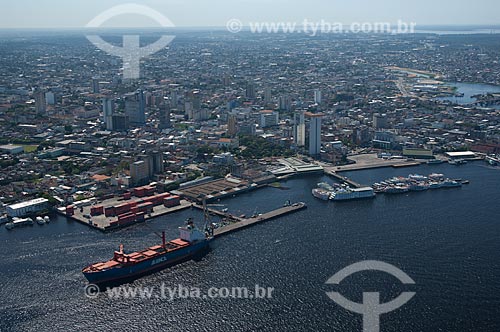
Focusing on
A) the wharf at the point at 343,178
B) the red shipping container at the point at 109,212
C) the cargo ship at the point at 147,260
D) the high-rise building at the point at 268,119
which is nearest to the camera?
the cargo ship at the point at 147,260

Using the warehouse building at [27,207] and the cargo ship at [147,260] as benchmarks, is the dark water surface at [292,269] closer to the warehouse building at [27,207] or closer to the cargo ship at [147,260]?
the cargo ship at [147,260]

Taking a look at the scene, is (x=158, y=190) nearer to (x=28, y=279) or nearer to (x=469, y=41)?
(x=28, y=279)

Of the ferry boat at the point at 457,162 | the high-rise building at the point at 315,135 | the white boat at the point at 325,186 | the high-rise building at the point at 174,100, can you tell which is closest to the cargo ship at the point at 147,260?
the white boat at the point at 325,186

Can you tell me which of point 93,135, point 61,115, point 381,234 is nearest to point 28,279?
point 381,234

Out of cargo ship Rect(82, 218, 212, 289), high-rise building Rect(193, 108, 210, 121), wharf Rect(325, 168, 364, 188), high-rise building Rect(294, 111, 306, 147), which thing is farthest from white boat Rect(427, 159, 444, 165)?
high-rise building Rect(193, 108, 210, 121)

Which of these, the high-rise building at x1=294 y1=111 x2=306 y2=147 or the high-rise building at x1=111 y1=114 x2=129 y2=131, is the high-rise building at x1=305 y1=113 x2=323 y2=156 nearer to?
the high-rise building at x1=294 y1=111 x2=306 y2=147
